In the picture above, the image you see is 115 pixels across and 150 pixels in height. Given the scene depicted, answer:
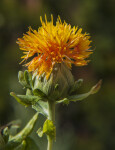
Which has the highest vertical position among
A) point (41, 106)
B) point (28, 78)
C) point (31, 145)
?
point (28, 78)

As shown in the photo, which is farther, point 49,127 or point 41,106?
point 41,106

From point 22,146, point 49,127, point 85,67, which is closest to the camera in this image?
point 49,127

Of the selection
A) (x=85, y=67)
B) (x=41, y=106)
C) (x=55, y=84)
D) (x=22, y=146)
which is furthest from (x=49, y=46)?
(x=85, y=67)

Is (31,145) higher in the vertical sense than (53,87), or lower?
lower

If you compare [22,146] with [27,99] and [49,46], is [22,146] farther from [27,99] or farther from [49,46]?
[49,46]

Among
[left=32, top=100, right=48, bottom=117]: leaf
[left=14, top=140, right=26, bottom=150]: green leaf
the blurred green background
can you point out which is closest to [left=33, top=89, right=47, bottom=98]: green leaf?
[left=32, top=100, right=48, bottom=117]: leaf

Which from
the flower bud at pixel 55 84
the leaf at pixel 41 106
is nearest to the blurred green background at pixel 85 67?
the leaf at pixel 41 106

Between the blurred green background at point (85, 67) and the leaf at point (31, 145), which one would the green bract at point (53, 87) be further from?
the blurred green background at point (85, 67)

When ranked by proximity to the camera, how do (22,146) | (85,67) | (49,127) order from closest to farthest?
1. (49,127)
2. (22,146)
3. (85,67)

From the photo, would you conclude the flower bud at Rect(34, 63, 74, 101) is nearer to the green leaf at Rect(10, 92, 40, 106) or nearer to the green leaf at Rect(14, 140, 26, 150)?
the green leaf at Rect(10, 92, 40, 106)
